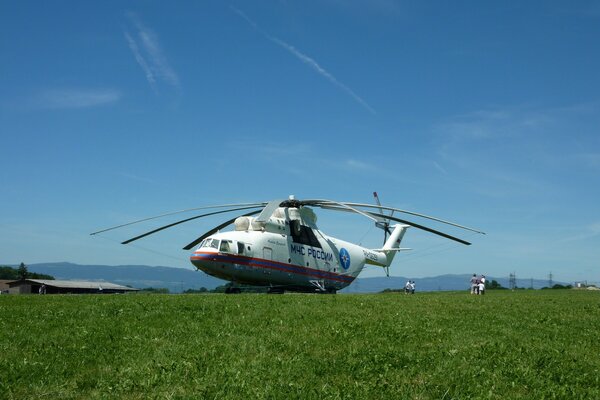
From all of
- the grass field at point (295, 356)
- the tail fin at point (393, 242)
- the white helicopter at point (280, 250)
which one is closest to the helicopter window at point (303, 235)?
the white helicopter at point (280, 250)

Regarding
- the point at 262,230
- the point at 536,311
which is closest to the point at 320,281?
the point at 262,230

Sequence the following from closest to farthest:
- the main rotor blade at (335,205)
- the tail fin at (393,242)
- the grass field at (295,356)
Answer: the grass field at (295,356) < the main rotor blade at (335,205) < the tail fin at (393,242)

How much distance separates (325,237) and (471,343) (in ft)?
110

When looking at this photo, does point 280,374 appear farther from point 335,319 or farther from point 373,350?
point 335,319

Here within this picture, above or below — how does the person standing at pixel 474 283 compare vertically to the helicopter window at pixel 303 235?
below

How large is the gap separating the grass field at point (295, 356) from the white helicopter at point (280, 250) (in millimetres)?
18950

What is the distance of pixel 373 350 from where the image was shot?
10500mm

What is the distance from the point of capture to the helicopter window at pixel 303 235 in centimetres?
4097

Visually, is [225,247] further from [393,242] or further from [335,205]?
[393,242]

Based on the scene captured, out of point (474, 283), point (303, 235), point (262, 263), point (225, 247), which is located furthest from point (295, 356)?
point (474, 283)

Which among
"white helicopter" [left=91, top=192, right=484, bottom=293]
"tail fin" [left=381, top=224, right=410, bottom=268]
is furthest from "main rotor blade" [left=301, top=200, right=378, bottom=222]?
"tail fin" [left=381, top=224, right=410, bottom=268]

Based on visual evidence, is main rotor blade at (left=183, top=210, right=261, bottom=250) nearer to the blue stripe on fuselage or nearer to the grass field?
the blue stripe on fuselage

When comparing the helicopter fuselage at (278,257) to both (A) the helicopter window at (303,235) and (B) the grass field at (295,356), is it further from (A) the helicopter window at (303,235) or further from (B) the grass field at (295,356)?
(B) the grass field at (295,356)

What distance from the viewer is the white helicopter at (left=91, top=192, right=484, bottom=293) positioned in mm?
36594
